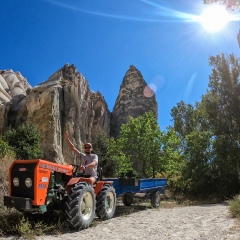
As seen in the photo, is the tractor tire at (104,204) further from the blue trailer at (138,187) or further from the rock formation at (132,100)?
the rock formation at (132,100)

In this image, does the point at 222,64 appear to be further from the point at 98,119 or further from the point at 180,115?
the point at 98,119

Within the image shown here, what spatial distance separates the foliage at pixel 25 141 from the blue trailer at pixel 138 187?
9940 millimetres

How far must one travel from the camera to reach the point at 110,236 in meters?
6.16

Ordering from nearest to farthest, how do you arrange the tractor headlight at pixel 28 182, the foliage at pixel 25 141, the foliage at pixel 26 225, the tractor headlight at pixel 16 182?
1. the foliage at pixel 26 225
2. the tractor headlight at pixel 28 182
3. the tractor headlight at pixel 16 182
4. the foliage at pixel 25 141

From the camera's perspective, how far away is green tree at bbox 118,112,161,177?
24109 mm

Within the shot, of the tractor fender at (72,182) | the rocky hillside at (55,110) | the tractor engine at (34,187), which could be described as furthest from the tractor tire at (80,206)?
the rocky hillside at (55,110)

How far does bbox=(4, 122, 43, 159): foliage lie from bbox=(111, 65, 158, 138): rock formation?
97.2ft

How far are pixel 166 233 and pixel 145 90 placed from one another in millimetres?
49912

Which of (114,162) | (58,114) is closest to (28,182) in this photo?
(114,162)

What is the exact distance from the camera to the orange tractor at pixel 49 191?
6.43 m

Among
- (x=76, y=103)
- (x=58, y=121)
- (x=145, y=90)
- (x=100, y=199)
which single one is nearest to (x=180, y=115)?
(x=145, y=90)

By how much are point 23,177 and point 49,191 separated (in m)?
0.69

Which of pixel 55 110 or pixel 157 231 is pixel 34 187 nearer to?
pixel 157 231

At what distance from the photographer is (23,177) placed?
22.0 ft
